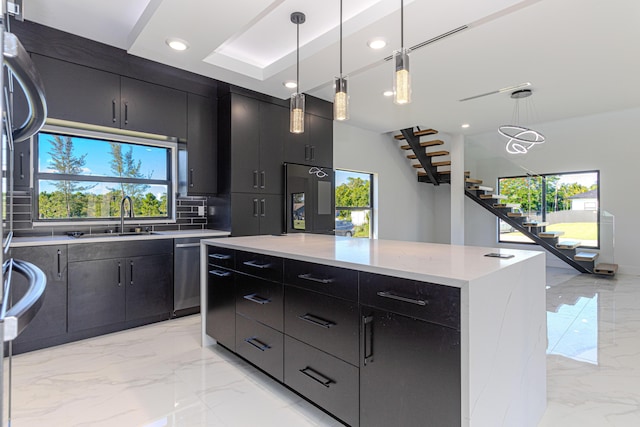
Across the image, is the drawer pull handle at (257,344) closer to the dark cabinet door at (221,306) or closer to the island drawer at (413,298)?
the dark cabinet door at (221,306)

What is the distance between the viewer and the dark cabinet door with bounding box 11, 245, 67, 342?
2699 mm

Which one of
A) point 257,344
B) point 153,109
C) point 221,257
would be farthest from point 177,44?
point 257,344

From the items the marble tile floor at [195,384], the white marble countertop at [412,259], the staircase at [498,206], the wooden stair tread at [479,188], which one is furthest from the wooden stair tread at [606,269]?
the white marble countertop at [412,259]

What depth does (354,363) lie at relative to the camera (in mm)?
1615

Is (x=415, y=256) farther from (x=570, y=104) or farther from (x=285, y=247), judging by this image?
(x=570, y=104)

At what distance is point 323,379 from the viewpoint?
1.77 metres

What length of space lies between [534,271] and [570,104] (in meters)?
4.45

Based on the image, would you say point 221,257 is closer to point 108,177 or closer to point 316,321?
point 316,321

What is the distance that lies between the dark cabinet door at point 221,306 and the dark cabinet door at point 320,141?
8.10ft

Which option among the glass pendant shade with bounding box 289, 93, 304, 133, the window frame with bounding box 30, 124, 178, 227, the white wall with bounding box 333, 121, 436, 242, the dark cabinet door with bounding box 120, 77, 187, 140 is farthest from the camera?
the white wall with bounding box 333, 121, 436, 242

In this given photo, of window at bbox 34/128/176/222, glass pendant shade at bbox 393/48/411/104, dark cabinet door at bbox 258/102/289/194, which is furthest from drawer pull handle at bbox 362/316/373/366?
window at bbox 34/128/176/222

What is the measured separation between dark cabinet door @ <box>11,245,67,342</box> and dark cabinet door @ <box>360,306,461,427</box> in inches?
105

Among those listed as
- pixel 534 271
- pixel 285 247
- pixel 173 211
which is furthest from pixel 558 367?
pixel 173 211

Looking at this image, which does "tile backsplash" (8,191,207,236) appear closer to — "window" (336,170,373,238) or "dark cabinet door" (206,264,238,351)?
"dark cabinet door" (206,264,238,351)
